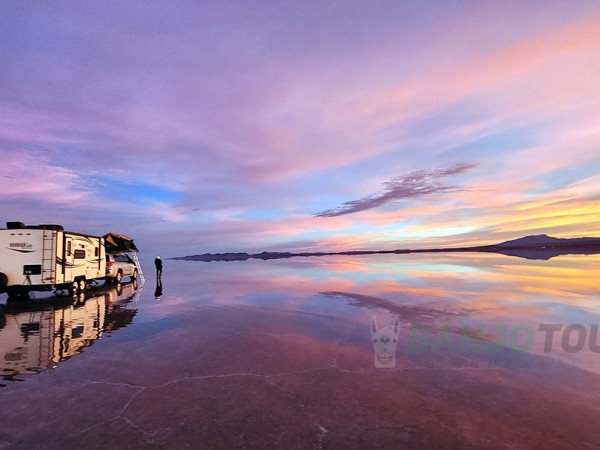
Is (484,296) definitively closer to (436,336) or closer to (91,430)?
(436,336)

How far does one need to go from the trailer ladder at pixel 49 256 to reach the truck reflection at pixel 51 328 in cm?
146

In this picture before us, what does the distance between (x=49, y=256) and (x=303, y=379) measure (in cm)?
1746

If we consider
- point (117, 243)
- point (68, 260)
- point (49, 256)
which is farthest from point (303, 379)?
point (117, 243)

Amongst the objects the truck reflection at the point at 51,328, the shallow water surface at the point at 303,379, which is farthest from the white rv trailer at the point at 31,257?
the shallow water surface at the point at 303,379

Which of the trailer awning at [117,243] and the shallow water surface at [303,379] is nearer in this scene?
the shallow water surface at [303,379]

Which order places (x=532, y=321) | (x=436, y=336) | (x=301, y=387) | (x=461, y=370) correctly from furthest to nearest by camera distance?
(x=532, y=321) → (x=436, y=336) → (x=461, y=370) → (x=301, y=387)

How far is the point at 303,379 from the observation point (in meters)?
6.57

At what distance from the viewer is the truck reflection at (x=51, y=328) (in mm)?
7848

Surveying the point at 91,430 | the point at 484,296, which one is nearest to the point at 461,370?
the point at 91,430

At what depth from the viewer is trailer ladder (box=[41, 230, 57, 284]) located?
17297mm

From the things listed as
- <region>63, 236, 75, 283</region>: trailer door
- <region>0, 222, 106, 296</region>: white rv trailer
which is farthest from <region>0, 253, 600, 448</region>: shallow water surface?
<region>63, 236, 75, 283</region>: trailer door

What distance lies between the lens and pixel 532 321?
38.1 feet

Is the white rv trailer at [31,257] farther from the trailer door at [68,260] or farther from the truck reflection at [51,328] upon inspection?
the truck reflection at [51,328]

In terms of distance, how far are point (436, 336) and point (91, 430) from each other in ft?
28.5
